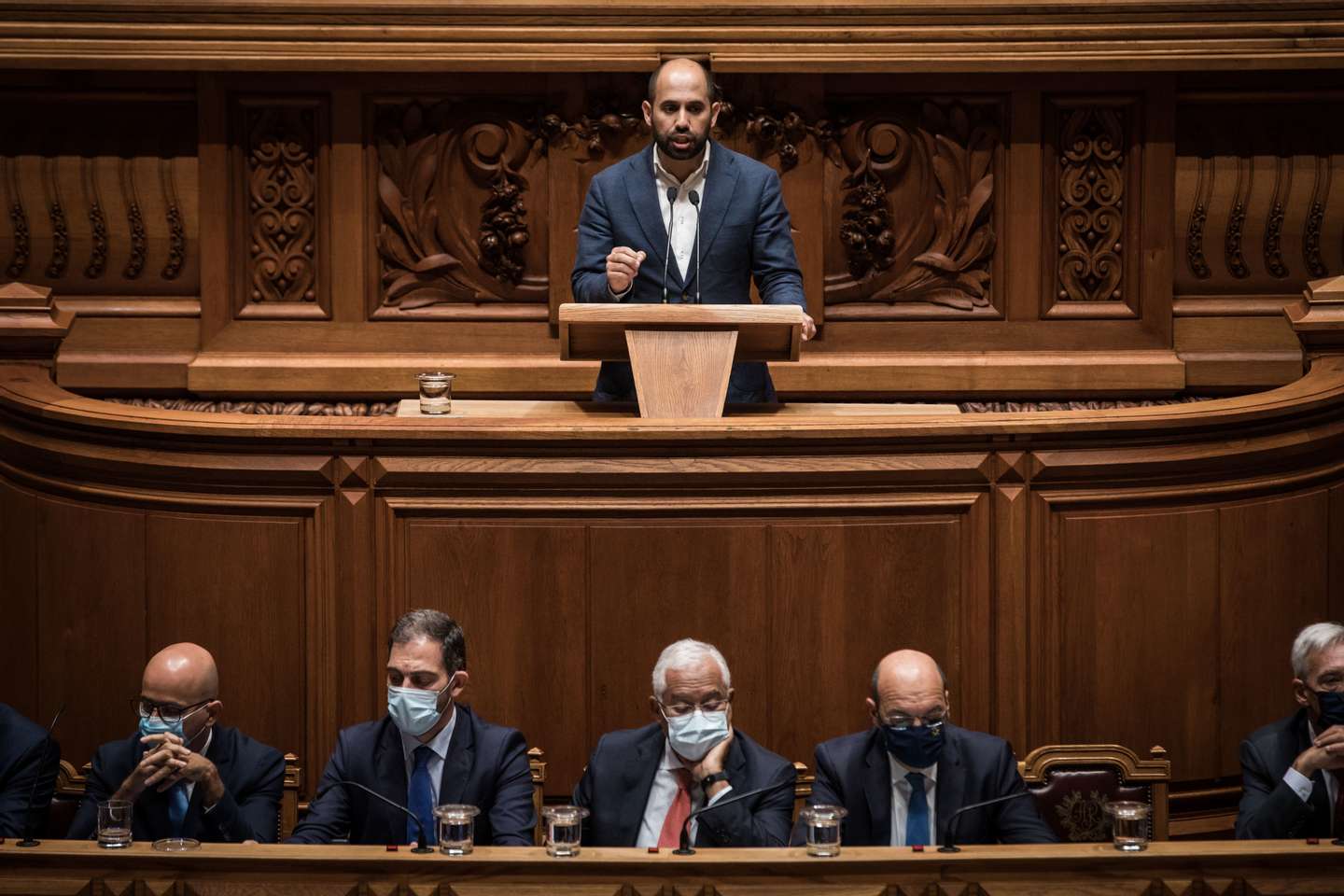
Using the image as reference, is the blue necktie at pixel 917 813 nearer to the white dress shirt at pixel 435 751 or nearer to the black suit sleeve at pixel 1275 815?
the black suit sleeve at pixel 1275 815

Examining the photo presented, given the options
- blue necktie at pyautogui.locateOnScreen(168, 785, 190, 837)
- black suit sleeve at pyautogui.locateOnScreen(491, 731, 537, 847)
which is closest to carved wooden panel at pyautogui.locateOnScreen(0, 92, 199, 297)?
blue necktie at pyautogui.locateOnScreen(168, 785, 190, 837)

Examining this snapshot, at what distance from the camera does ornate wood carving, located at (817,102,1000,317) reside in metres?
7.33

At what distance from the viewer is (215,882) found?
132 inches

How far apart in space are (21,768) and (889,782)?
6.13 ft

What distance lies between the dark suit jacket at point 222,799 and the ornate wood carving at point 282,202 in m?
3.47

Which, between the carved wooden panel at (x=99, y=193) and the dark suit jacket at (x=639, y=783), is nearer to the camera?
the dark suit jacket at (x=639, y=783)

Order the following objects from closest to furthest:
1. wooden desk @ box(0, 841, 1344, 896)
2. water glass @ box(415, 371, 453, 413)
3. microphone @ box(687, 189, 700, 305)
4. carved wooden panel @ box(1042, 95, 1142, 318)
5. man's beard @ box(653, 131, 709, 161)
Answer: wooden desk @ box(0, 841, 1344, 896) → water glass @ box(415, 371, 453, 413) → man's beard @ box(653, 131, 709, 161) → microphone @ box(687, 189, 700, 305) → carved wooden panel @ box(1042, 95, 1142, 318)

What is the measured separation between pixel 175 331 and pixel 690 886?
468 centimetres

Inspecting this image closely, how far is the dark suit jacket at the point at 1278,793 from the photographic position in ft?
12.9

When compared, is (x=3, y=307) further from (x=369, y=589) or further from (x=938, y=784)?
(x=938, y=784)

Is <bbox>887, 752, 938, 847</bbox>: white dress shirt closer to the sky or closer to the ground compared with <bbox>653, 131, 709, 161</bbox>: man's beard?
closer to the ground

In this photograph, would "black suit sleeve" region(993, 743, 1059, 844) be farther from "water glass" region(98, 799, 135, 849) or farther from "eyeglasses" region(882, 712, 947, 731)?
"water glass" region(98, 799, 135, 849)

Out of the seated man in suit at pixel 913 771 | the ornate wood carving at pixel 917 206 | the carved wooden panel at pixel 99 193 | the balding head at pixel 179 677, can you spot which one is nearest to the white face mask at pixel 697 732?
the seated man in suit at pixel 913 771

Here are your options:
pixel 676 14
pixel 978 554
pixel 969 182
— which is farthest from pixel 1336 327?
pixel 676 14
